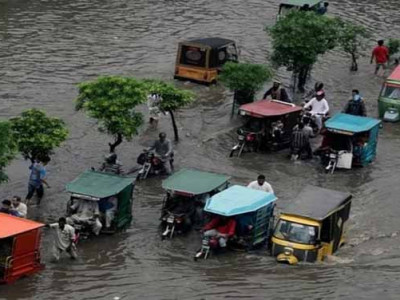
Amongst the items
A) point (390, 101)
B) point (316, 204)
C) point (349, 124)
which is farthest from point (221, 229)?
point (390, 101)

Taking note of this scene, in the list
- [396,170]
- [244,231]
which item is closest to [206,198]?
[244,231]

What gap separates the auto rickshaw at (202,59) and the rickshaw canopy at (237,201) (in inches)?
537

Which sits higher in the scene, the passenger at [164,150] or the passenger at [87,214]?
the passenger at [164,150]

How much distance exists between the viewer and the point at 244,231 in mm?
21953

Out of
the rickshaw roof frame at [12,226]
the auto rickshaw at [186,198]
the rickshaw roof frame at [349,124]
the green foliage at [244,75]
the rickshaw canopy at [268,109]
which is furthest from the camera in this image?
the green foliage at [244,75]

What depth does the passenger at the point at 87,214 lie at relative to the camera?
22.5 meters

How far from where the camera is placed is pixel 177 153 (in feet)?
95.7

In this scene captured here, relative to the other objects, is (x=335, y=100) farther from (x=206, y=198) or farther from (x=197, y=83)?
(x=206, y=198)

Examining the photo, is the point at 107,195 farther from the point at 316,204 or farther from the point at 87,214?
the point at 316,204

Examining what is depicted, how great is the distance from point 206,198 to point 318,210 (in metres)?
2.88

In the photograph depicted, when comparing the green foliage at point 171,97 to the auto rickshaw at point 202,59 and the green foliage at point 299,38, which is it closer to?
the green foliage at point 299,38

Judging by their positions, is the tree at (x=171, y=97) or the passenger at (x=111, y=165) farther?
the tree at (x=171, y=97)

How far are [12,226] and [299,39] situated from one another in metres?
16.3

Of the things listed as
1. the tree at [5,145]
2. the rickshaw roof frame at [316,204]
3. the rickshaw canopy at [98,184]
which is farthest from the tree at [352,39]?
the tree at [5,145]
